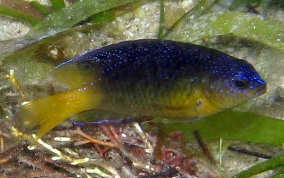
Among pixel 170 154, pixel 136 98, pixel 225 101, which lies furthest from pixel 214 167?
pixel 136 98

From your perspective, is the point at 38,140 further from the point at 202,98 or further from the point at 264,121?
the point at 264,121

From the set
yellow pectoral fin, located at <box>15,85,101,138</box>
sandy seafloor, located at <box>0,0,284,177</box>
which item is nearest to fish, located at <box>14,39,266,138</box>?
yellow pectoral fin, located at <box>15,85,101,138</box>

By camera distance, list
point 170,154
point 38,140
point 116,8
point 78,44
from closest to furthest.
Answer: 1. point 38,140
2. point 170,154
3. point 78,44
4. point 116,8

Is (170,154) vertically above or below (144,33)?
below

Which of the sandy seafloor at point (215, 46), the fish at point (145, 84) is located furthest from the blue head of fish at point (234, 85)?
the sandy seafloor at point (215, 46)

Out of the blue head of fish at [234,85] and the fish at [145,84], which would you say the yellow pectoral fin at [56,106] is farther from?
the blue head of fish at [234,85]

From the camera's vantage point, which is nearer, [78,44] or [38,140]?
[38,140]

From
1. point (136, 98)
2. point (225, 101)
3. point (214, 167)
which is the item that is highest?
point (136, 98)

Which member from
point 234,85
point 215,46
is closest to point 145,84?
point 234,85
